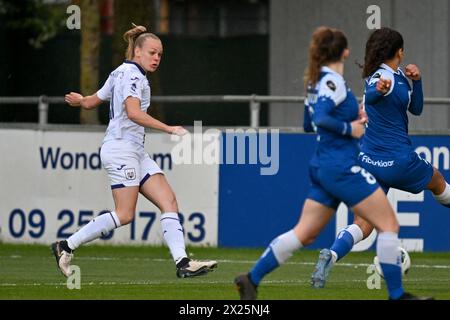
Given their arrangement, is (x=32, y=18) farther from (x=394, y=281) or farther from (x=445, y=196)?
(x=394, y=281)

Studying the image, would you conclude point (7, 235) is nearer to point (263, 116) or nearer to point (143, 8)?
point (143, 8)

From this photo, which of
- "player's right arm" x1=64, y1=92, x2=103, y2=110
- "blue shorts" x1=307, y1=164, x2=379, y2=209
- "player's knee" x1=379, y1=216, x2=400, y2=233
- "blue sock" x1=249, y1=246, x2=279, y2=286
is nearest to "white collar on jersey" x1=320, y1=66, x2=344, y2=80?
"blue shorts" x1=307, y1=164, x2=379, y2=209

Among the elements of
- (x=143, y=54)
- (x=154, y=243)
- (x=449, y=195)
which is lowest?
(x=154, y=243)

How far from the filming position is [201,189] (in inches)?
672

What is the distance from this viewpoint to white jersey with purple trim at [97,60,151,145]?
12.0m

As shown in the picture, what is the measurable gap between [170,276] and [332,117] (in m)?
4.06

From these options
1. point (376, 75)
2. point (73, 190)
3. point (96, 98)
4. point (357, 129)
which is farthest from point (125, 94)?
point (73, 190)

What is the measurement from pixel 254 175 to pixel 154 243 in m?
1.49

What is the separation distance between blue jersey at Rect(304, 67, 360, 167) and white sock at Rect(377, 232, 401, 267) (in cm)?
57

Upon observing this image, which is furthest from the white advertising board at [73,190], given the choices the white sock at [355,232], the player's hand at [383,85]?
the player's hand at [383,85]

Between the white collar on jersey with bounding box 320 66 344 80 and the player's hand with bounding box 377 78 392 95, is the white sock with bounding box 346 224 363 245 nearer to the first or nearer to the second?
the player's hand with bounding box 377 78 392 95
